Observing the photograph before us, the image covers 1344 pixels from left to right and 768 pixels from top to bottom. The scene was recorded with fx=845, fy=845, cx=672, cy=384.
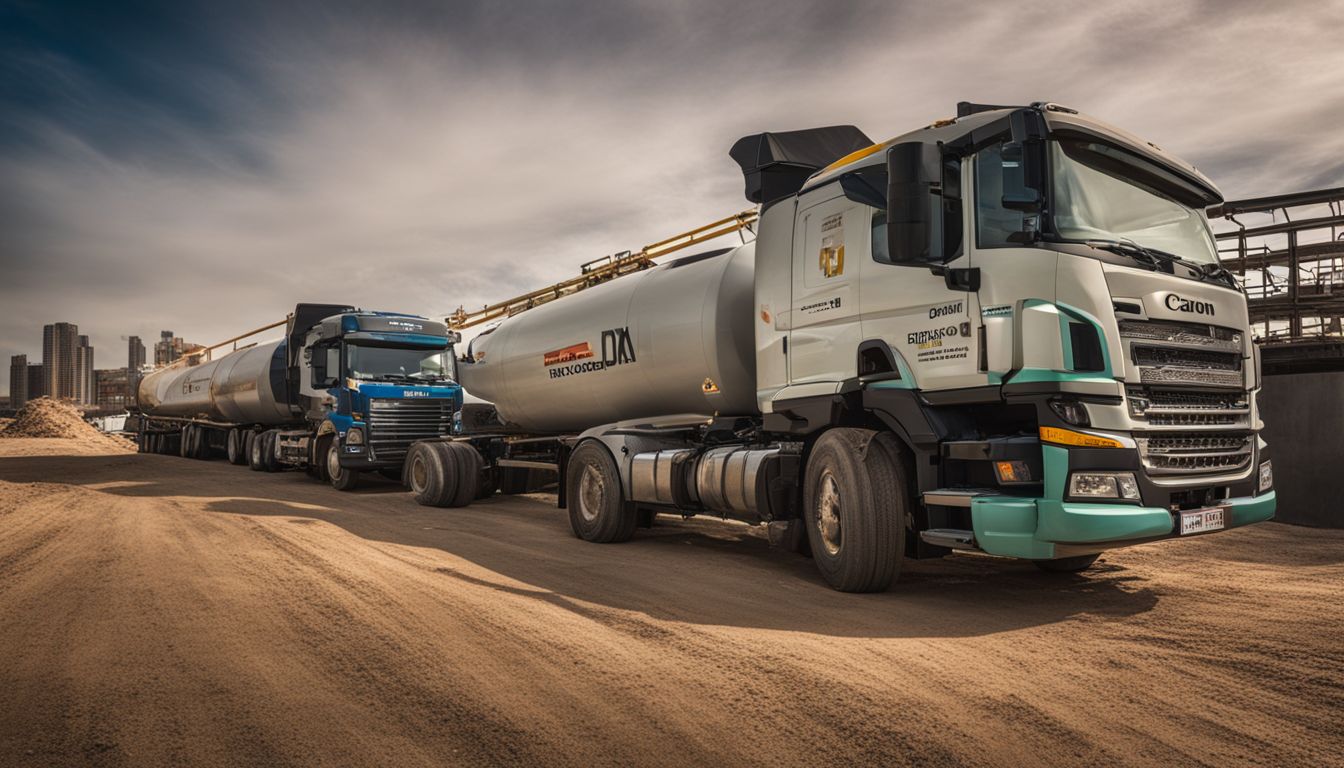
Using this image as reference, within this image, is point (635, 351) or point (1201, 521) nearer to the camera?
point (1201, 521)

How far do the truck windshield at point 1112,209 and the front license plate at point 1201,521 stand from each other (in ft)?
6.72

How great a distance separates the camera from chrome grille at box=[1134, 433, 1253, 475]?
5.98 metres

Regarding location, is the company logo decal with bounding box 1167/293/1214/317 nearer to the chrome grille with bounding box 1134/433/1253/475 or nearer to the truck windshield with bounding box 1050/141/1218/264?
the truck windshield with bounding box 1050/141/1218/264

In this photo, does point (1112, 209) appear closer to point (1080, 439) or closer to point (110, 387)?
point (1080, 439)

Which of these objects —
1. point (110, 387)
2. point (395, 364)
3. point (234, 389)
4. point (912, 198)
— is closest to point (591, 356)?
point (912, 198)

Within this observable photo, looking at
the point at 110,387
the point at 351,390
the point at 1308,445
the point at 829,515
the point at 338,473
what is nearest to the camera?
the point at 829,515

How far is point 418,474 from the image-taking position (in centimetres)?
1577

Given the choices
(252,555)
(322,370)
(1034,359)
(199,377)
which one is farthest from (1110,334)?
(199,377)

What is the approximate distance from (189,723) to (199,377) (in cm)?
2885

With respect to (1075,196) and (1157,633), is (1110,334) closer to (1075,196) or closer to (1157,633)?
(1075,196)

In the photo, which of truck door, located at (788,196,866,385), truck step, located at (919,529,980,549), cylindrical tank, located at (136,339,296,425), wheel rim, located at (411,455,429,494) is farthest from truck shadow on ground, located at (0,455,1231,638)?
cylindrical tank, located at (136,339,296,425)

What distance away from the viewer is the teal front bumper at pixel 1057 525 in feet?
18.6

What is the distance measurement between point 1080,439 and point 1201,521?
1255mm

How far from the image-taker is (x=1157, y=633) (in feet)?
18.7
